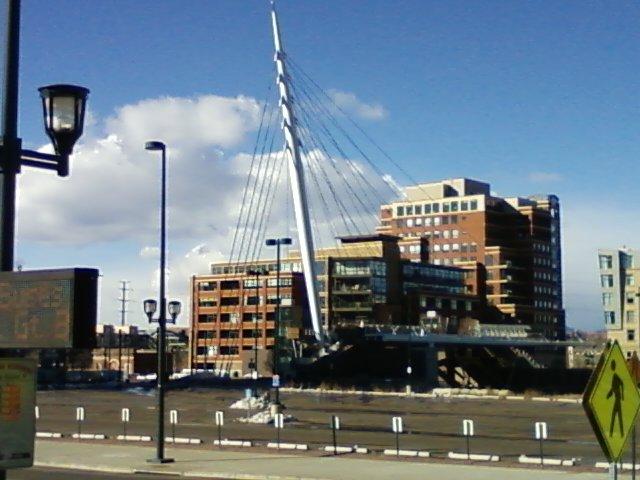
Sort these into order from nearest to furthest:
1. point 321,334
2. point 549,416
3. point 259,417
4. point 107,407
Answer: point 259,417, point 549,416, point 107,407, point 321,334

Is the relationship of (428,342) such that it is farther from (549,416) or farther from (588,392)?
(588,392)

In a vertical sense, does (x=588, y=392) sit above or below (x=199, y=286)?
below

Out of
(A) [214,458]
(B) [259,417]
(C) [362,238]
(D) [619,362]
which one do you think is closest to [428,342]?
(C) [362,238]

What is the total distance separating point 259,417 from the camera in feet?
173

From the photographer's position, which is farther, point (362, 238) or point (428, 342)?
point (362, 238)

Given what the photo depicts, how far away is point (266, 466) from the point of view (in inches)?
1182

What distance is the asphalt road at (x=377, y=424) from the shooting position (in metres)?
37.8

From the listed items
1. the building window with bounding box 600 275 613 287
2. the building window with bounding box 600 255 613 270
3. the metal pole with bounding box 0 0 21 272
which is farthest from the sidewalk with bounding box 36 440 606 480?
the building window with bounding box 600 275 613 287

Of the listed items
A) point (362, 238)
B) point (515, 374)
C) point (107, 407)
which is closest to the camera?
point (107, 407)

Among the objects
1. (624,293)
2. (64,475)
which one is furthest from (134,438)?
(624,293)

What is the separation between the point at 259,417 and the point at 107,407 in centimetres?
2236

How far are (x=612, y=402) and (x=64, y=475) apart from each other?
808 inches

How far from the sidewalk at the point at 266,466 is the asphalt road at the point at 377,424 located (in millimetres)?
3507

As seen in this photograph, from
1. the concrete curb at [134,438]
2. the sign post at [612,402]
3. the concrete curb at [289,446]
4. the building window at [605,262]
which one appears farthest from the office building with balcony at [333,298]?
the sign post at [612,402]
